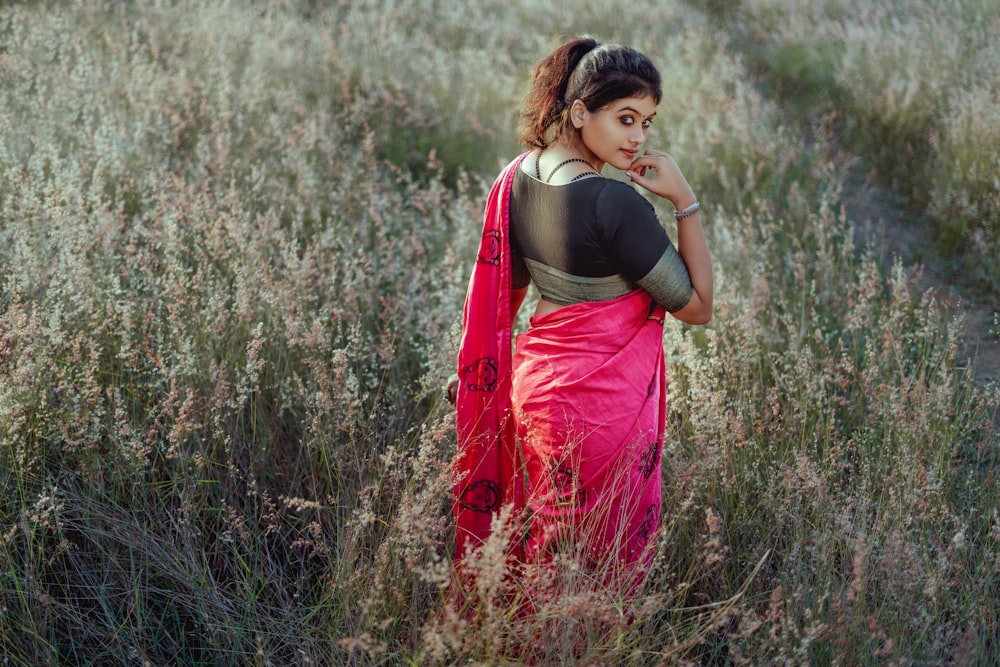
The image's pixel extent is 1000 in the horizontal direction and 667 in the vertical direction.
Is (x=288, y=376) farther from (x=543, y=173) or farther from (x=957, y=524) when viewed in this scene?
(x=957, y=524)

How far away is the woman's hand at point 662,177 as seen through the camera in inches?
81.5

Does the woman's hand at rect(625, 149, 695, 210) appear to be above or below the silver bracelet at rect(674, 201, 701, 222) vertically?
above

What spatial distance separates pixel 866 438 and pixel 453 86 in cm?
471

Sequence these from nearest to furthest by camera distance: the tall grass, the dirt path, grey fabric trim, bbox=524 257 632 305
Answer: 1. grey fabric trim, bbox=524 257 632 305
2. the dirt path
3. the tall grass

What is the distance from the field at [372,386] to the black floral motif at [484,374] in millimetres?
236

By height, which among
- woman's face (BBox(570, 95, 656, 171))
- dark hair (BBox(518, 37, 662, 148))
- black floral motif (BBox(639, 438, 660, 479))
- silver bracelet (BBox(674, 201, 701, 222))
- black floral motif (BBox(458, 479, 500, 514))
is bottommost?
black floral motif (BBox(458, 479, 500, 514))

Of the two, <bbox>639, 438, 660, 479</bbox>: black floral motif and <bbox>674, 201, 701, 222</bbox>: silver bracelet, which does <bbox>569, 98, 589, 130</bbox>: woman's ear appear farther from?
<bbox>639, 438, 660, 479</bbox>: black floral motif

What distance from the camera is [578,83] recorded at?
203cm

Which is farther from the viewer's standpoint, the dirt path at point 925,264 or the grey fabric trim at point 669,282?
the dirt path at point 925,264

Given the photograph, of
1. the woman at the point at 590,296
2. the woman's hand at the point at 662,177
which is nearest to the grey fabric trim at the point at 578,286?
the woman at the point at 590,296

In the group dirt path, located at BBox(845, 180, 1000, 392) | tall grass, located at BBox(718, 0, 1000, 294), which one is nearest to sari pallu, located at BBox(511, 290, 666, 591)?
dirt path, located at BBox(845, 180, 1000, 392)

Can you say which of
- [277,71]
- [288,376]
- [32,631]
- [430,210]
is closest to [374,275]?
[288,376]

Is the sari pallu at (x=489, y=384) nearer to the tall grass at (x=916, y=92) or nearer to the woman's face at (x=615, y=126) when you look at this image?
A: the woman's face at (x=615, y=126)

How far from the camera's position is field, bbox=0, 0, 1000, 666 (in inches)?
81.5
